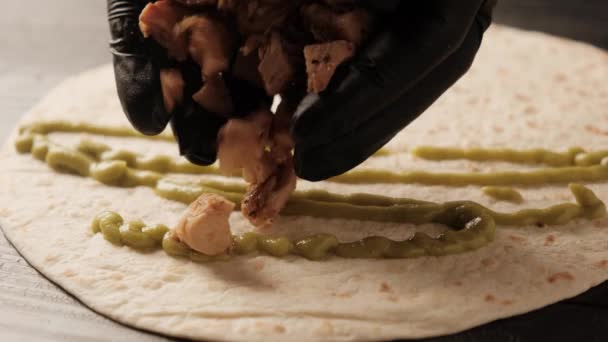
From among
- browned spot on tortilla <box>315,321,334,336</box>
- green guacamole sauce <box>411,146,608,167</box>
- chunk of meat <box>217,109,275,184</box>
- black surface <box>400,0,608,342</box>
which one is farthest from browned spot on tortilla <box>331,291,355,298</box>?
green guacamole sauce <box>411,146,608,167</box>

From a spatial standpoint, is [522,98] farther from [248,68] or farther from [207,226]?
[207,226]

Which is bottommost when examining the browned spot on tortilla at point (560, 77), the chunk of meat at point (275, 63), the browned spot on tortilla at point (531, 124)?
the browned spot on tortilla at point (560, 77)

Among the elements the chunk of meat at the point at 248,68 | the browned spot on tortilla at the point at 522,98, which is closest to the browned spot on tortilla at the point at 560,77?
the browned spot on tortilla at the point at 522,98

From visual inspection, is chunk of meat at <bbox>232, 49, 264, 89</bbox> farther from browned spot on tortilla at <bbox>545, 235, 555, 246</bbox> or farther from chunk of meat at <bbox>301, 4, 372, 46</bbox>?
browned spot on tortilla at <bbox>545, 235, 555, 246</bbox>

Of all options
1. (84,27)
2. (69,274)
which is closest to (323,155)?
(69,274)

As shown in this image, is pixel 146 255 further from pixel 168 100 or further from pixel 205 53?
pixel 205 53

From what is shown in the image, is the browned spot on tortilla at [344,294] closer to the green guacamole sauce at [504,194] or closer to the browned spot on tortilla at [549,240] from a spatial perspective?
the browned spot on tortilla at [549,240]

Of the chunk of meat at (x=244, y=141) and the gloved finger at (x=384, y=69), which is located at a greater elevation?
the gloved finger at (x=384, y=69)
